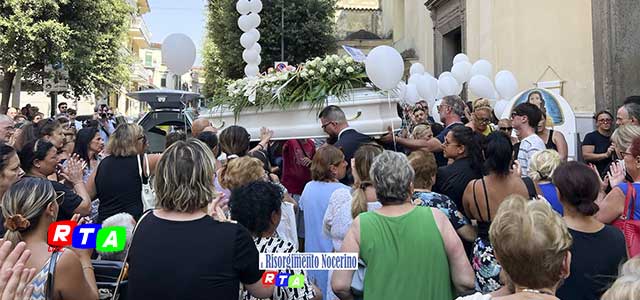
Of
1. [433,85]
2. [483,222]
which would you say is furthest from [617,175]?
[433,85]

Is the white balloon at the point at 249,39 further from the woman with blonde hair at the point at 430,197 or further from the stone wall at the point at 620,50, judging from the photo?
the stone wall at the point at 620,50

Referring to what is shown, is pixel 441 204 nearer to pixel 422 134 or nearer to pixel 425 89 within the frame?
pixel 422 134

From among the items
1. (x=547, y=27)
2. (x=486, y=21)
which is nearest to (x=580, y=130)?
(x=547, y=27)

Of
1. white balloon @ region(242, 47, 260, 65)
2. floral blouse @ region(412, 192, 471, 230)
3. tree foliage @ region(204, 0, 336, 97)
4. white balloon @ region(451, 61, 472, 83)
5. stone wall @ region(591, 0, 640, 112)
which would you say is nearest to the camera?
floral blouse @ region(412, 192, 471, 230)

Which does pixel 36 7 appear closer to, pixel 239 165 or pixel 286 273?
pixel 239 165

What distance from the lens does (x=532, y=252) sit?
1732 millimetres

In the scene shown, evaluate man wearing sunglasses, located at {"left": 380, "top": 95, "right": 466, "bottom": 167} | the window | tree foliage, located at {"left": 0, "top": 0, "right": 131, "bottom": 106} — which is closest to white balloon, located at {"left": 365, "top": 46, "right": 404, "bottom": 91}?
man wearing sunglasses, located at {"left": 380, "top": 95, "right": 466, "bottom": 167}

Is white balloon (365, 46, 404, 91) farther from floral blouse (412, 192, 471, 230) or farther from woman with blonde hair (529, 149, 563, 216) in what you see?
floral blouse (412, 192, 471, 230)

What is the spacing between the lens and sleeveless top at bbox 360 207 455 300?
2.41m

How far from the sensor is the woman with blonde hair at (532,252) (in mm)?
1729

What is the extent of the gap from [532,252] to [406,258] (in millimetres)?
771

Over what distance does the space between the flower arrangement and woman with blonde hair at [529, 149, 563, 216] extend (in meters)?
2.09

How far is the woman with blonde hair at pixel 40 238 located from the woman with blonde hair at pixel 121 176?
68.2 inches

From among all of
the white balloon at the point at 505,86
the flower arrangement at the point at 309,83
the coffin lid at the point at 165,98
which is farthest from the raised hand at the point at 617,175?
the coffin lid at the point at 165,98
